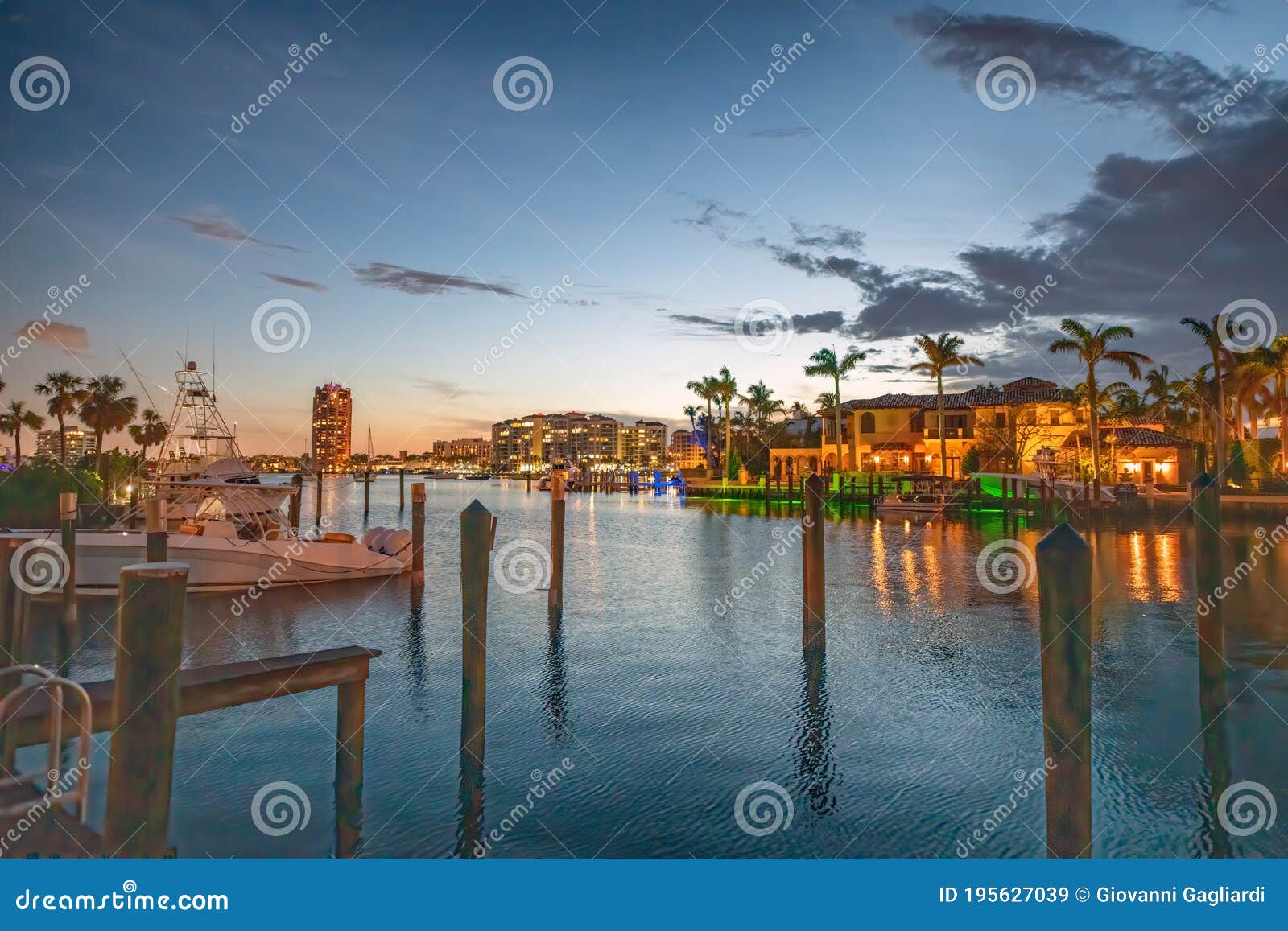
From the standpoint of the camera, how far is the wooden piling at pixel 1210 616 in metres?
9.43

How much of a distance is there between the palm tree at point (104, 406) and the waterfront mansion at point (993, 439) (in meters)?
56.8

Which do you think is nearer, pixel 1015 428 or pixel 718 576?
pixel 718 576

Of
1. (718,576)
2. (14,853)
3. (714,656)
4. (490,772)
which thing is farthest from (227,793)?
(718,576)

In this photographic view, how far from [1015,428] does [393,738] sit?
6423 centimetres

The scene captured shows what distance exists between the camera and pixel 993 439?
65438mm

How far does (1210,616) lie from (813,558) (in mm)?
5702

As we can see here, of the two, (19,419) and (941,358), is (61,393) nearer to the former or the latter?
(19,419)

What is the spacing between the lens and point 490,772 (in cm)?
876
